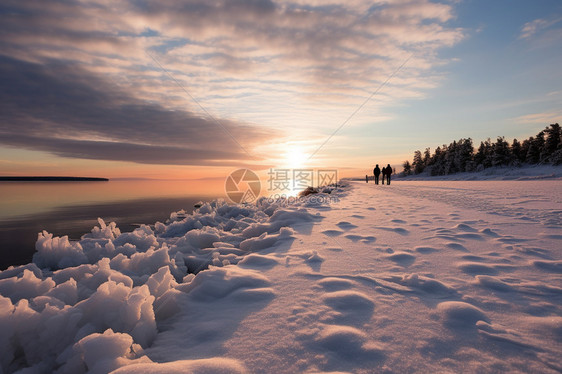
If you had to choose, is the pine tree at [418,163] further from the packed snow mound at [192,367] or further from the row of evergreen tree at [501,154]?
the packed snow mound at [192,367]

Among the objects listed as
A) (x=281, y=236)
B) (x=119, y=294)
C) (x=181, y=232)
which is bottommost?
(x=181, y=232)

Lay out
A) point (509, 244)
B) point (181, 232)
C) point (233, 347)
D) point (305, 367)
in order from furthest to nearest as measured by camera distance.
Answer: point (181, 232) → point (509, 244) → point (233, 347) → point (305, 367)

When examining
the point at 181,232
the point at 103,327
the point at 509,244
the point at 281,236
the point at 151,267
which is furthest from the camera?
the point at 181,232

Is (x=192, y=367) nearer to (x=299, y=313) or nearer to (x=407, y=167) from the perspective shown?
(x=299, y=313)

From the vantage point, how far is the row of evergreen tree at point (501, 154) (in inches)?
1752

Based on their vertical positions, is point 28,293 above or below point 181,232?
above

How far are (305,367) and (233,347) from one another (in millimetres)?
426

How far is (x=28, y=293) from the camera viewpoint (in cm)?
197

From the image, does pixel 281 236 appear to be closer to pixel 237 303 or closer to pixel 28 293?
pixel 237 303

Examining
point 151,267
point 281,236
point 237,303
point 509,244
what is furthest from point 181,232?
point 509,244

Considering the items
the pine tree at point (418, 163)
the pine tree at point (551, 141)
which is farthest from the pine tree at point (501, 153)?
the pine tree at point (418, 163)

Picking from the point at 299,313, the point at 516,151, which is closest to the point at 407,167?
the point at 516,151

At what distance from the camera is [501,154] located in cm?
5153

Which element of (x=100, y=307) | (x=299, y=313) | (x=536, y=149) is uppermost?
(x=536, y=149)
